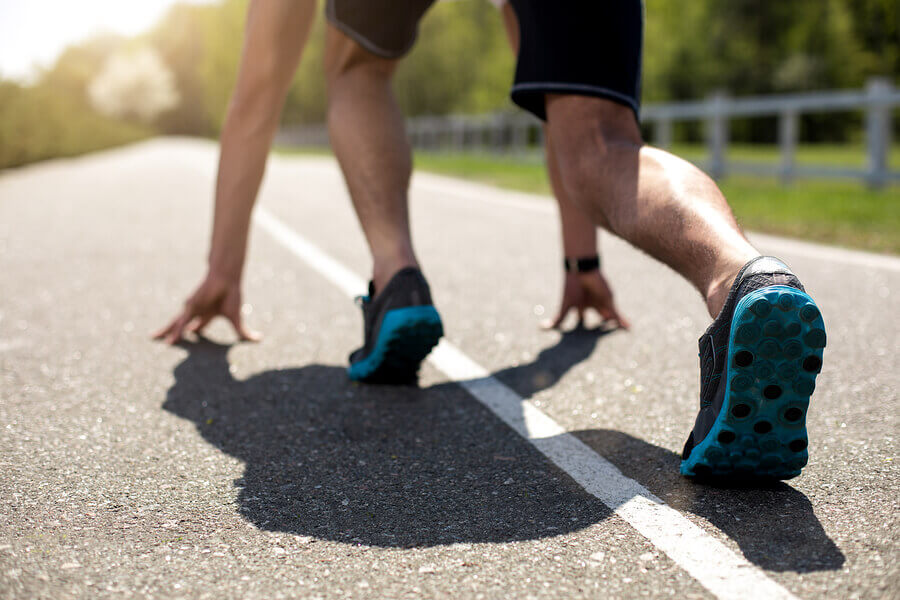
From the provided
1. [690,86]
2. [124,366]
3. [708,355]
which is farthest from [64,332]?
[690,86]

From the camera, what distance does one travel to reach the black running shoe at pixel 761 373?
168cm

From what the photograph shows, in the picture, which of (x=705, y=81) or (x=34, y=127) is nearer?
(x=34, y=127)

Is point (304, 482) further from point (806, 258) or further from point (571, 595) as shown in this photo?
point (806, 258)

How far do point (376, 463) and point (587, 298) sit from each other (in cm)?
148

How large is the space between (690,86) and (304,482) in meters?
41.8

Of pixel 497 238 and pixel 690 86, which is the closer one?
pixel 497 238

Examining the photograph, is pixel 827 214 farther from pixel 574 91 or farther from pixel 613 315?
pixel 574 91

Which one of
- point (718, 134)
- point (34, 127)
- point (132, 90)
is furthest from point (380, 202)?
point (132, 90)

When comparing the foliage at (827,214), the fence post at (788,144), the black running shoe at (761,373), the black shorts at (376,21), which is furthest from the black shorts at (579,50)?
the fence post at (788,144)

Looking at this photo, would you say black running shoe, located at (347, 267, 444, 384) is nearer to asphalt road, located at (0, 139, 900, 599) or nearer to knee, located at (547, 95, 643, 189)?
asphalt road, located at (0, 139, 900, 599)

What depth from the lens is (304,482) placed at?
6.64 ft

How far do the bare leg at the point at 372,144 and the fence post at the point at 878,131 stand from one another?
8.52m

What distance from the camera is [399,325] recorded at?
97.8 inches

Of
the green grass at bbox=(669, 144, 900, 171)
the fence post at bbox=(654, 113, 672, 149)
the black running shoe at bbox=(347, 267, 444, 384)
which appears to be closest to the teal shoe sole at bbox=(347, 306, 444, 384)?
the black running shoe at bbox=(347, 267, 444, 384)
